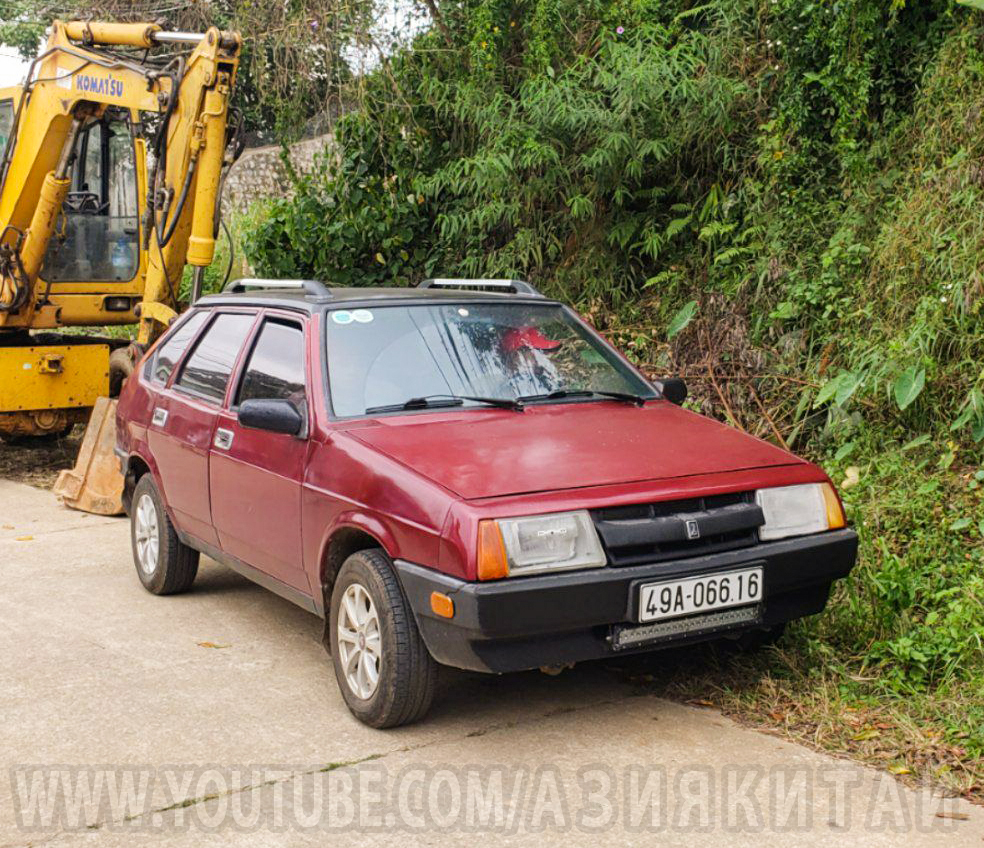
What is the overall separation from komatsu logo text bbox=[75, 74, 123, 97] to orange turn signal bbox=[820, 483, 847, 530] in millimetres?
7449

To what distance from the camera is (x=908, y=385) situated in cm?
669

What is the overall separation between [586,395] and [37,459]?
7484 mm

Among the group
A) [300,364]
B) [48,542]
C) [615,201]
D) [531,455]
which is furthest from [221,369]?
[615,201]

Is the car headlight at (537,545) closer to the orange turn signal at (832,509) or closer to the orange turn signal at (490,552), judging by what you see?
the orange turn signal at (490,552)

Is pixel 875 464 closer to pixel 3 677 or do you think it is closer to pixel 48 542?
pixel 3 677

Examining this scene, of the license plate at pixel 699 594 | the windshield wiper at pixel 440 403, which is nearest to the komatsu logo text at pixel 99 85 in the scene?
the windshield wiper at pixel 440 403

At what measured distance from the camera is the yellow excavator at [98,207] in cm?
947

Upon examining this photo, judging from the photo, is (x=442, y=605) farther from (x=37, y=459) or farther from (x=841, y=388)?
(x=37, y=459)

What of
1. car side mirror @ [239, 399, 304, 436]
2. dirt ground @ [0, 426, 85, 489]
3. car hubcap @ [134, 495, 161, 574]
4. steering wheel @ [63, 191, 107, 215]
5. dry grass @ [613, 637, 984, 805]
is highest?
steering wheel @ [63, 191, 107, 215]

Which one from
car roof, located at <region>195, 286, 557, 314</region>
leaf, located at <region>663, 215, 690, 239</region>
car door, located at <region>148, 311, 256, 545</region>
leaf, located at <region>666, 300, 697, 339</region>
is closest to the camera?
car roof, located at <region>195, 286, 557, 314</region>

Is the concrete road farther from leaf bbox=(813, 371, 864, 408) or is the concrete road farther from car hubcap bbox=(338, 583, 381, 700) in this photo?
leaf bbox=(813, 371, 864, 408)

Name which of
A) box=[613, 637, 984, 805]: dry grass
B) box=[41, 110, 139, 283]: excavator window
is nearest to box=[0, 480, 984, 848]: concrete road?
box=[613, 637, 984, 805]: dry grass

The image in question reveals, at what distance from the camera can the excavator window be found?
1082 centimetres

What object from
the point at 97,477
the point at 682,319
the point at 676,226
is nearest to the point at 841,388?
the point at 682,319
